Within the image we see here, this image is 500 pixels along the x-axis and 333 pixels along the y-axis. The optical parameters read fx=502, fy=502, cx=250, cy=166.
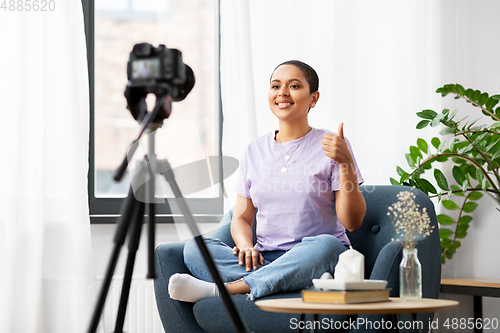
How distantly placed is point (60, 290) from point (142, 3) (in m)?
1.50

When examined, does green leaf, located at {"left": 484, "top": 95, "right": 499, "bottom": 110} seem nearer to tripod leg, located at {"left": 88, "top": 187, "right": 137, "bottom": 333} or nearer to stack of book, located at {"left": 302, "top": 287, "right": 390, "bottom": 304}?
stack of book, located at {"left": 302, "top": 287, "right": 390, "bottom": 304}

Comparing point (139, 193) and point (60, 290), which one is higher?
point (139, 193)

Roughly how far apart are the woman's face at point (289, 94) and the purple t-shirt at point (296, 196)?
0.11 meters

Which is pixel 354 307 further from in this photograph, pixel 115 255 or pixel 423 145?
pixel 423 145

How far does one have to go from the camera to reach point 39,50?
91.3 inches

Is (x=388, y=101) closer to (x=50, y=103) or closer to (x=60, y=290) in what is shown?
(x=50, y=103)

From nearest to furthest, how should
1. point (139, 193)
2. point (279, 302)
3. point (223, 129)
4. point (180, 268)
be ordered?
point (139, 193), point (279, 302), point (180, 268), point (223, 129)

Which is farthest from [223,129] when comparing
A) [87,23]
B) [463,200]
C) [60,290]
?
[463,200]

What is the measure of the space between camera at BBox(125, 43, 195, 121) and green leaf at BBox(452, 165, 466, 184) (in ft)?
5.64

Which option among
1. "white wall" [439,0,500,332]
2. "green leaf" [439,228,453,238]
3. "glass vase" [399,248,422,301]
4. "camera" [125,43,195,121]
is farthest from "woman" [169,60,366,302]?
"white wall" [439,0,500,332]

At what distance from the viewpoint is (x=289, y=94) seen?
1.90m

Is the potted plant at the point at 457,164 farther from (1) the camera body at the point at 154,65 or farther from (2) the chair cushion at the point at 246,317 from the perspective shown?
(1) the camera body at the point at 154,65

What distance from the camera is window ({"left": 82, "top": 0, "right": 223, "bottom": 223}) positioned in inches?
101

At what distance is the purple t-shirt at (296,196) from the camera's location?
5.88 feet
